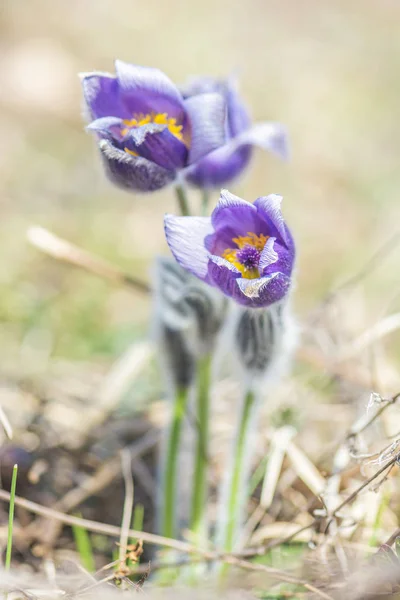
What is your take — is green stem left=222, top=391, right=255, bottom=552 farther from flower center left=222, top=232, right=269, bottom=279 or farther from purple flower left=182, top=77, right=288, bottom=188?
purple flower left=182, top=77, right=288, bottom=188

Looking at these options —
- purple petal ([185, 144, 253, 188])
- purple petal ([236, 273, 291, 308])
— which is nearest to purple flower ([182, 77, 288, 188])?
purple petal ([185, 144, 253, 188])

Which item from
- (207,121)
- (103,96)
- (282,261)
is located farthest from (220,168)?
(282,261)

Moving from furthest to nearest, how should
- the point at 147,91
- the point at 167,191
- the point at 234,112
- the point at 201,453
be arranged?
1. the point at 167,191
2. the point at 201,453
3. the point at 234,112
4. the point at 147,91

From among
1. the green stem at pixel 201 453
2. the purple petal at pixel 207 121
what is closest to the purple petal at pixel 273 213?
the purple petal at pixel 207 121

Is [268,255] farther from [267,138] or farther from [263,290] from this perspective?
[267,138]

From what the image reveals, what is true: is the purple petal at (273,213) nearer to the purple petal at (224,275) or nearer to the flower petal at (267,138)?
the purple petal at (224,275)

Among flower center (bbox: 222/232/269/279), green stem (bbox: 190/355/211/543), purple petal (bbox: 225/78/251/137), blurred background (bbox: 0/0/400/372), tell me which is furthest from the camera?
blurred background (bbox: 0/0/400/372)

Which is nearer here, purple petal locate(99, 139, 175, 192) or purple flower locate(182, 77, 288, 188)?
purple petal locate(99, 139, 175, 192)

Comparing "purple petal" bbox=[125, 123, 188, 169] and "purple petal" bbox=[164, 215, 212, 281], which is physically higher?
"purple petal" bbox=[125, 123, 188, 169]
